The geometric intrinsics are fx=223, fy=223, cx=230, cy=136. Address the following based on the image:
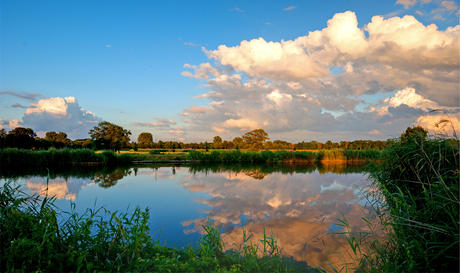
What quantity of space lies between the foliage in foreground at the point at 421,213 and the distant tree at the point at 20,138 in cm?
3985

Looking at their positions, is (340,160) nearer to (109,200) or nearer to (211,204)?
(211,204)

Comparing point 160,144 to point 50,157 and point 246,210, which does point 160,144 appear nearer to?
point 50,157

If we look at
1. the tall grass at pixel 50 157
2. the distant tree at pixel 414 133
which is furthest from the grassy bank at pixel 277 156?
the distant tree at pixel 414 133

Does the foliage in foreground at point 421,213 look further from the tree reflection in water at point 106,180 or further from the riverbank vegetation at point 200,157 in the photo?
the riverbank vegetation at point 200,157

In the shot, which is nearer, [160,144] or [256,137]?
[160,144]

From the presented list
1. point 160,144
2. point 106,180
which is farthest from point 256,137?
point 106,180

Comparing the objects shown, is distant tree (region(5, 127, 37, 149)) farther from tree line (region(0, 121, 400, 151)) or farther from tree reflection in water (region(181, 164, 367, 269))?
tree reflection in water (region(181, 164, 367, 269))

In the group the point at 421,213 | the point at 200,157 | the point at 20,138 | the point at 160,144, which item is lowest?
the point at 200,157

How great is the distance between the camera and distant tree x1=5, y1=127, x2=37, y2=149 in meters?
30.4

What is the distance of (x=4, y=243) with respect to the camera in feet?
7.43

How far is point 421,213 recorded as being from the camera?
274 cm

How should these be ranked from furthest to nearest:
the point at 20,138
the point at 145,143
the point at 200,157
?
the point at 145,143 → the point at 20,138 → the point at 200,157

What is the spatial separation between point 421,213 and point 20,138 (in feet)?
148

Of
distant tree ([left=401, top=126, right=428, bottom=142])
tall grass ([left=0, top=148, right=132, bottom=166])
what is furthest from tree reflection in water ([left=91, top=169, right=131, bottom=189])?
distant tree ([left=401, top=126, right=428, bottom=142])
